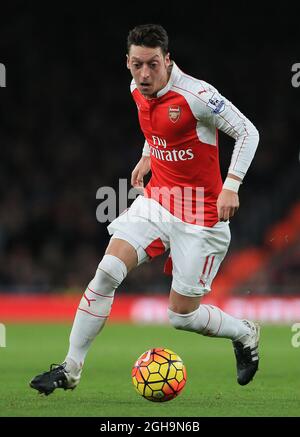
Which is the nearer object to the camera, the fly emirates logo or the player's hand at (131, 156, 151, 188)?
the fly emirates logo

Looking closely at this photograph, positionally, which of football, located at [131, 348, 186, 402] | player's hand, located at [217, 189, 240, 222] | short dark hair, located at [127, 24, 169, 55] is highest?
short dark hair, located at [127, 24, 169, 55]

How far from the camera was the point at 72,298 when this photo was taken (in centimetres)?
1605

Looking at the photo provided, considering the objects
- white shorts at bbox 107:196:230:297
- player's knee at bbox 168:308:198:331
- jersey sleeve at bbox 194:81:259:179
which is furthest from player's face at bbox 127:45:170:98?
player's knee at bbox 168:308:198:331

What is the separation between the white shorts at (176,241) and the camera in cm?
617

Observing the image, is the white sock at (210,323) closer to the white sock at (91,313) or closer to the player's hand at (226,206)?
the white sock at (91,313)

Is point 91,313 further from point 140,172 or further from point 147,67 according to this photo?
point 147,67

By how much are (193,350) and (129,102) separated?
10.6 meters

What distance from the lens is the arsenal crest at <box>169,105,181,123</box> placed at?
605cm

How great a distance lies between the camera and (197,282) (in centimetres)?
624

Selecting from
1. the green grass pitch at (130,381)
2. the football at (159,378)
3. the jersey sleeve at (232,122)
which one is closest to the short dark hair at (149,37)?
the jersey sleeve at (232,122)

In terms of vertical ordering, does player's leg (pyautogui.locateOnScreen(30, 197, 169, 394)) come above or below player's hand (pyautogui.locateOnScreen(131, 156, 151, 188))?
below

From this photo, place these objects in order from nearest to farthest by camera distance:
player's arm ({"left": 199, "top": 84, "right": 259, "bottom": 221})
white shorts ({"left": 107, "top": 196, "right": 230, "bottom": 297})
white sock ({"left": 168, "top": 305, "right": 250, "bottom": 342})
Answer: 1. player's arm ({"left": 199, "top": 84, "right": 259, "bottom": 221})
2. white shorts ({"left": 107, "top": 196, "right": 230, "bottom": 297})
3. white sock ({"left": 168, "top": 305, "right": 250, "bottom": 342})

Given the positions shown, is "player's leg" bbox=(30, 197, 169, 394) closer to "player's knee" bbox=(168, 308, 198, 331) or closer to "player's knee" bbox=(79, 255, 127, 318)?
"player's knee" bbox=(79, 255, 127, 318)
